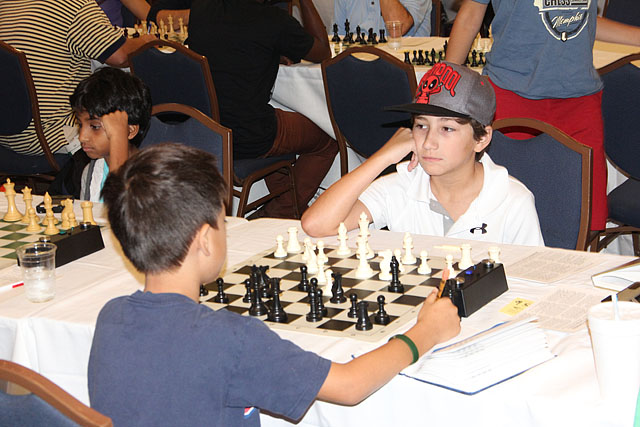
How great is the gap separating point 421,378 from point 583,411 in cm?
31

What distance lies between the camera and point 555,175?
2689 mm

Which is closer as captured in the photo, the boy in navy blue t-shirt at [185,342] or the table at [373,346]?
the boy in navy blue t-shirt at [185,342]

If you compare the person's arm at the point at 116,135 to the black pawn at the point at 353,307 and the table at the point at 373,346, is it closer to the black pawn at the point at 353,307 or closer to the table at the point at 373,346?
the table at the point at 373,346

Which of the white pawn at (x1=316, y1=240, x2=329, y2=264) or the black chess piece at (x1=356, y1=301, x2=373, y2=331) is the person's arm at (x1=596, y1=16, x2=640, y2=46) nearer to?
the white pawn at (x1=316, y1=240, x2=329, y2=264)

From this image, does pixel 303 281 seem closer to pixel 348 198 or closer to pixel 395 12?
pixel 348 198

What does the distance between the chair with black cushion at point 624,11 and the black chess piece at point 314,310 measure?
4.16m

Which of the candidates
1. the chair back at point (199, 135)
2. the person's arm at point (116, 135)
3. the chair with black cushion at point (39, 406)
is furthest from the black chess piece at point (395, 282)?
the person's arm at point (116, 135)

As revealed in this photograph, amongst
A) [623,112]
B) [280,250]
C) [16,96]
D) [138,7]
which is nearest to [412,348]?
[280,250]

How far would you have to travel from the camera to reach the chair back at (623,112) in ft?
11.3

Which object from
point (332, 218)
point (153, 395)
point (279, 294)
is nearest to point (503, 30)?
point (332, 218)

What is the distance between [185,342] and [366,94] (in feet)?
9.43

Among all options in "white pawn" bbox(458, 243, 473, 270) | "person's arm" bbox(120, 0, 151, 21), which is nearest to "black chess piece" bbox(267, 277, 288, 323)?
"white pawn" bbox(458, 243, 473, 270)

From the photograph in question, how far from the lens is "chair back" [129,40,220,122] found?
4.17m

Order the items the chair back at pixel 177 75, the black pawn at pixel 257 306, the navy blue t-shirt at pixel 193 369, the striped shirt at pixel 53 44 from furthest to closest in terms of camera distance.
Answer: the striped shirt at pixel 53 44 < the chair back at pixel 177 75 < the black pawn at pixel 257 306 < the navy blue t-shirt at pixel 193 369
